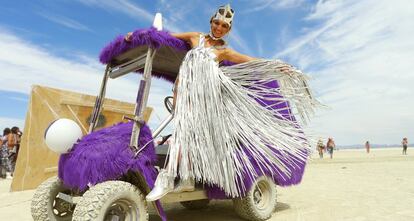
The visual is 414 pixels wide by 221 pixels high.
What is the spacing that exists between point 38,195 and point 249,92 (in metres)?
2.80

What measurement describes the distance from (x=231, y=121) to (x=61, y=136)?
187 cm

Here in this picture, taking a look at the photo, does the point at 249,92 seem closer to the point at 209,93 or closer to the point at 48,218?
the point at 209,93

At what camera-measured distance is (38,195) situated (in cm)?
438

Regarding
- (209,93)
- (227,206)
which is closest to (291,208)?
(227,206)

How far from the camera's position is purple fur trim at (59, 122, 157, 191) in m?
3.76

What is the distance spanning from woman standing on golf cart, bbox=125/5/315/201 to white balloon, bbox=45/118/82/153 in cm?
105

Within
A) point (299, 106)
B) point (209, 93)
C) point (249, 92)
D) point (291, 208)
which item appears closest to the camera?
point (209, 93)

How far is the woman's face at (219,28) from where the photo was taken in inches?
189

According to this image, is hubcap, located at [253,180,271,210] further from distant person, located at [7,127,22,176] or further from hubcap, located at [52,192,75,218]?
distant person, located at [7,127,22,176]

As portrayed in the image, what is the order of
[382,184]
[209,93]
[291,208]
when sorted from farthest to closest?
[382,184], [291,208], [209,93]

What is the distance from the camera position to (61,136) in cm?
390

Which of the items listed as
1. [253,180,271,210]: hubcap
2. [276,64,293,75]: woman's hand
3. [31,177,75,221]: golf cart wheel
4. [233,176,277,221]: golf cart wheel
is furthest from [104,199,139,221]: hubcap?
[276,64,293,75]: woman's hand

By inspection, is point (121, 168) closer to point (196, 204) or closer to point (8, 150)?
point (196, 204)

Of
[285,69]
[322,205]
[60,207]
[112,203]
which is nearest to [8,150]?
[60,207]
